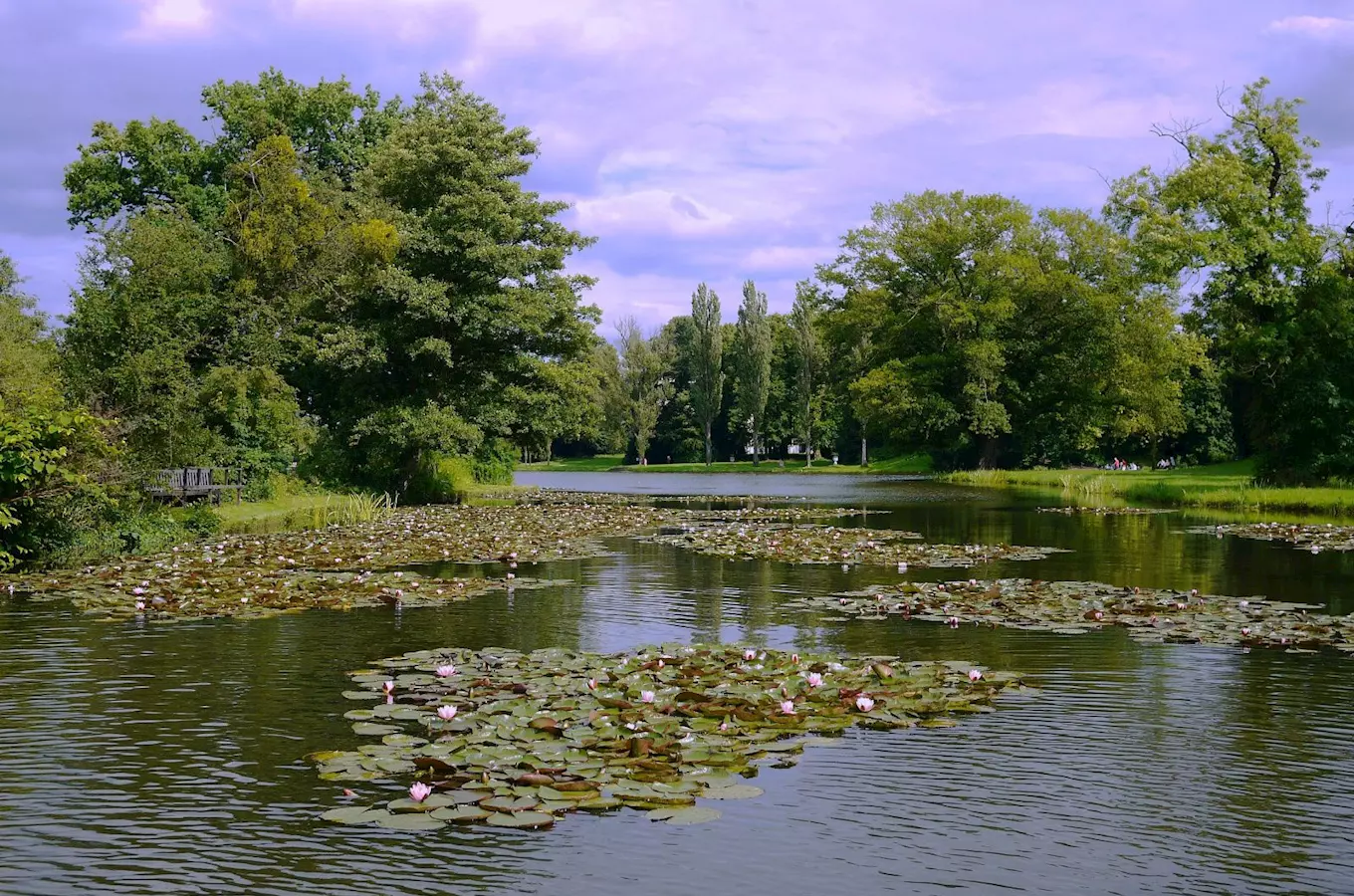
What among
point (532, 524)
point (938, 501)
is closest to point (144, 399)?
point (532, 524)

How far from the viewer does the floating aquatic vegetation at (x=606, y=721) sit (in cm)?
745

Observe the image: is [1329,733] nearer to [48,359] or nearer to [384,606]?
[384,606]

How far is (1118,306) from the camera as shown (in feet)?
223

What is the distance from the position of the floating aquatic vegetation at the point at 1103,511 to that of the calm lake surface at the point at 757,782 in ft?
81.9

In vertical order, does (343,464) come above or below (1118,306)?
below

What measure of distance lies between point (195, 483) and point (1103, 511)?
29.7 meters

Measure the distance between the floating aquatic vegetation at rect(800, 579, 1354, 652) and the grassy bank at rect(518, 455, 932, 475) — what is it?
234ft

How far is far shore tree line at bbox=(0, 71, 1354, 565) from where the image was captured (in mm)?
28578

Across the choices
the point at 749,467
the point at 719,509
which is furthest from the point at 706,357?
the point at 719,509

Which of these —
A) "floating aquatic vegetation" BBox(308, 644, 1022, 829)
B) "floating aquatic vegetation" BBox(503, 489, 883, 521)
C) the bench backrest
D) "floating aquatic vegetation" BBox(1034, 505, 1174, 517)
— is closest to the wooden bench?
the bench backrest

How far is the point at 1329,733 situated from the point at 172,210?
45.6 meters

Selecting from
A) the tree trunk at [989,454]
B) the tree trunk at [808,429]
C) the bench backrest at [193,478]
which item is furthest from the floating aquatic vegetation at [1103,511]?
the tree trunk at [808,429]

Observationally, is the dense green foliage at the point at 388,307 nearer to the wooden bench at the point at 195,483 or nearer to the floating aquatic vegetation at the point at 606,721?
the wooden bench at the point at 195,483

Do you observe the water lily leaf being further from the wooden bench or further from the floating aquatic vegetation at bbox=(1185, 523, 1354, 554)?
the floating aquatic vegetation at bbox=(1185, 523, 1354, 554)
